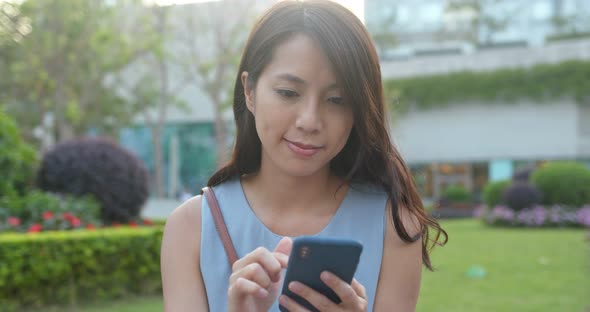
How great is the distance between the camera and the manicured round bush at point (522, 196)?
17.1m

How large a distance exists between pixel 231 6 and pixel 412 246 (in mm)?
22742

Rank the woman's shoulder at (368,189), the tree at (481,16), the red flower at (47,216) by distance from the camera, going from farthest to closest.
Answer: the tree at (481,16)
the red flower at (47,216)
the woman's shoulder at (368,189)

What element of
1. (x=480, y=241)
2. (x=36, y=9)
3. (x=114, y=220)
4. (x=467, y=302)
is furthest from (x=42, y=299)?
(x=36, y=9)

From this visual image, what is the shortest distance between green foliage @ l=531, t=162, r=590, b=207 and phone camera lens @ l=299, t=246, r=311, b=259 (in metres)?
17.3

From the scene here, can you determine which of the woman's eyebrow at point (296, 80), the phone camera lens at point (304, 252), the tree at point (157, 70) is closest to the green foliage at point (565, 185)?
the tree at point (157, 70)

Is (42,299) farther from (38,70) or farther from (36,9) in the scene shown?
(38,70)

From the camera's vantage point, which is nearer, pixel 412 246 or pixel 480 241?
pixel 412 246

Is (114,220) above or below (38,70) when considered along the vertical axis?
below

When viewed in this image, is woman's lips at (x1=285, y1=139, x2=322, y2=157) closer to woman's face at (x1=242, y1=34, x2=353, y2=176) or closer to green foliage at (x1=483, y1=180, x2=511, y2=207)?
woman's face at (x1=242, y1=34, x2=353, y2=176)

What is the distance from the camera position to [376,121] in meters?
1.78

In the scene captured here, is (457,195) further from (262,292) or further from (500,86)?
(262,292)

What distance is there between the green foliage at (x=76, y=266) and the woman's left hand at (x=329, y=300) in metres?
5.41

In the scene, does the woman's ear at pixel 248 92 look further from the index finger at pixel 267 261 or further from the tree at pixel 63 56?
the tree at pixel 63 56

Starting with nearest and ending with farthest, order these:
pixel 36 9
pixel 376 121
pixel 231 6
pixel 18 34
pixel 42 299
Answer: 1. pixel 376 121
2. pixel 42 299
3. pixel 36 9
4. pixel 18 34
5. pixel 231 6
